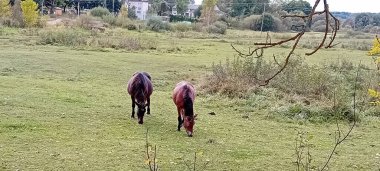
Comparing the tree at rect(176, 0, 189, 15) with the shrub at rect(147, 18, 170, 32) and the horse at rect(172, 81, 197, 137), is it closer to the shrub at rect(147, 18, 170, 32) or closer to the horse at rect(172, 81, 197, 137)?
the shrub at rect(147, 18, 170, 32)

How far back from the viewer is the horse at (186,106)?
9098 millimetres

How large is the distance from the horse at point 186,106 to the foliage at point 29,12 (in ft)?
99.1

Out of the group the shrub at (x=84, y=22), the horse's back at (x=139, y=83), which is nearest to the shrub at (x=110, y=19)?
the shrub at (x=84, y=22)

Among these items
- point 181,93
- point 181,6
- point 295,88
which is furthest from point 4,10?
point 181,6

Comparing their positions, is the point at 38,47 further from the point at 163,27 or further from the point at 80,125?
the point at 163,27

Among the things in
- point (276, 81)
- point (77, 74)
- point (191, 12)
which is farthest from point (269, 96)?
point (191, 12)

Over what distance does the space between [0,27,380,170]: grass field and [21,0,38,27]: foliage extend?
21.8 metres

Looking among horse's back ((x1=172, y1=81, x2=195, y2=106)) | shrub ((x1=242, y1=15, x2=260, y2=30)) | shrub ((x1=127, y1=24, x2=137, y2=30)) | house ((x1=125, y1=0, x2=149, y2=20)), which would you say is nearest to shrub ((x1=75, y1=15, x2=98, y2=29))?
shrub ((x1=127, y1=24, x2=137, y2=30))

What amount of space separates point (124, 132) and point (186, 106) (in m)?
1.31

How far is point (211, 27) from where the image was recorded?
50344 millimetres

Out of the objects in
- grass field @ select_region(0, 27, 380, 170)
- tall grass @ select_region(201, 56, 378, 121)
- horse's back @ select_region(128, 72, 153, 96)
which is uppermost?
horse's back @ select_region(128, 72, 153, 96)

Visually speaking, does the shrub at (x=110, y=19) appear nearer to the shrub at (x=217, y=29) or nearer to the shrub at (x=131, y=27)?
the shrub at (x=131, y=27)

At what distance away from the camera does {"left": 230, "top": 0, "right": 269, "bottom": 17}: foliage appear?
59656mm

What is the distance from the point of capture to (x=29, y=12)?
3694cm
